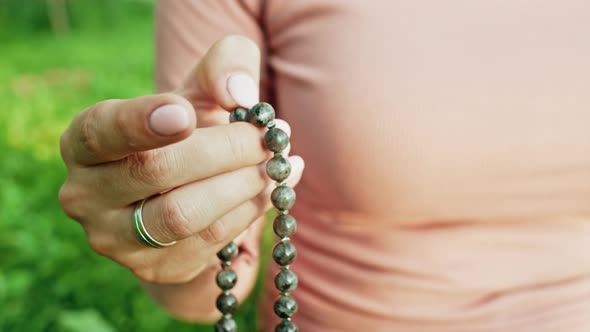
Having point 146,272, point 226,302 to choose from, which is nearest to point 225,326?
point 226,302

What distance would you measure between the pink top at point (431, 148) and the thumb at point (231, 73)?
0.79 feet

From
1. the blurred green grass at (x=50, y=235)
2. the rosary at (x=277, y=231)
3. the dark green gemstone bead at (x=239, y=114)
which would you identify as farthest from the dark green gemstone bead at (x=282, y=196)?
the blurred green grass at (x=50, y=235)

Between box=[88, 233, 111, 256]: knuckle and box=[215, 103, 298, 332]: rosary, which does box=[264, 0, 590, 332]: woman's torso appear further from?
box=[88, 233, 111, 256]: knuckle

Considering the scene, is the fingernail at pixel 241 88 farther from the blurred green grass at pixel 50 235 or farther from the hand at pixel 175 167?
the blurred green grass at pixel 50 235

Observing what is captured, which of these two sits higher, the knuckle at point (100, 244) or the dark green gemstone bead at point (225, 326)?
the knuckle at point (100, 244)

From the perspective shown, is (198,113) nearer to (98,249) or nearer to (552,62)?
(98,249)

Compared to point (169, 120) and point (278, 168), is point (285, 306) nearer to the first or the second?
point (278, 168)

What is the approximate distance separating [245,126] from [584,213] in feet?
2.35

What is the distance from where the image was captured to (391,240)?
1126 mm

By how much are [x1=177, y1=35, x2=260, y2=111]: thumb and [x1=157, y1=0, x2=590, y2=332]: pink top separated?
0.24m

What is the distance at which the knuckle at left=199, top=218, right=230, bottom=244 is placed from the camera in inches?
33.7

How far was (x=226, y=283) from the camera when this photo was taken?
38.6 inches

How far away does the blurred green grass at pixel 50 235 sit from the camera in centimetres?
186

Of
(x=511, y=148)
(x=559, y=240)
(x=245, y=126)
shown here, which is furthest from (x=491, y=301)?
(x=245, y=126)
